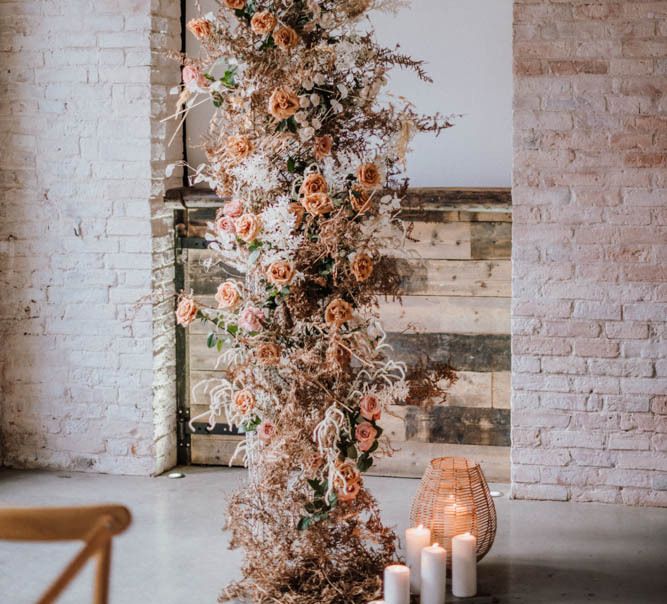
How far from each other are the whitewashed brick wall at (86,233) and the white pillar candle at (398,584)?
1.96 meters

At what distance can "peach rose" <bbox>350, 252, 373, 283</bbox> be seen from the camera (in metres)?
3.48

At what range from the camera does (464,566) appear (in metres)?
3.79

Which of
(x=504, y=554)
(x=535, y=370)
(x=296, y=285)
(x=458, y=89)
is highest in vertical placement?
(x=458, y=89)

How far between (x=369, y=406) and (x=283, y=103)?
102cm

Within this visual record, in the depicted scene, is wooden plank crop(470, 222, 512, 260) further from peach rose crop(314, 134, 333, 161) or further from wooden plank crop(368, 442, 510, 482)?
peach rose crop(314, 134, 333, 161)

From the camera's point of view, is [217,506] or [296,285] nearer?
[296,285]

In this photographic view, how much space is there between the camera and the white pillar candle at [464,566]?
3.79 m

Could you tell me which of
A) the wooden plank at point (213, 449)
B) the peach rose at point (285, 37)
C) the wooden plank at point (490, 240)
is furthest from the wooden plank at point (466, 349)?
Answer: the peach rose at point (285, 37)

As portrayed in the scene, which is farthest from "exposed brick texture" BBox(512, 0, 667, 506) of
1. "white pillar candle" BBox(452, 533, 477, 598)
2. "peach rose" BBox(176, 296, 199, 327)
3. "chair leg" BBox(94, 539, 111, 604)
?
"chair leg" BBox(94, 539, 111, 604)

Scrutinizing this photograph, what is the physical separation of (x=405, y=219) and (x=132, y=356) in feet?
4.79

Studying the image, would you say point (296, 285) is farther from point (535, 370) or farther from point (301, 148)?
point (535, 370)

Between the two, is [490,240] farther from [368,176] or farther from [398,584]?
[398,584]

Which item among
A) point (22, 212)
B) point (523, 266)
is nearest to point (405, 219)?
point (523, 266)

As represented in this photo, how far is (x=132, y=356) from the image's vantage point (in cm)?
523
